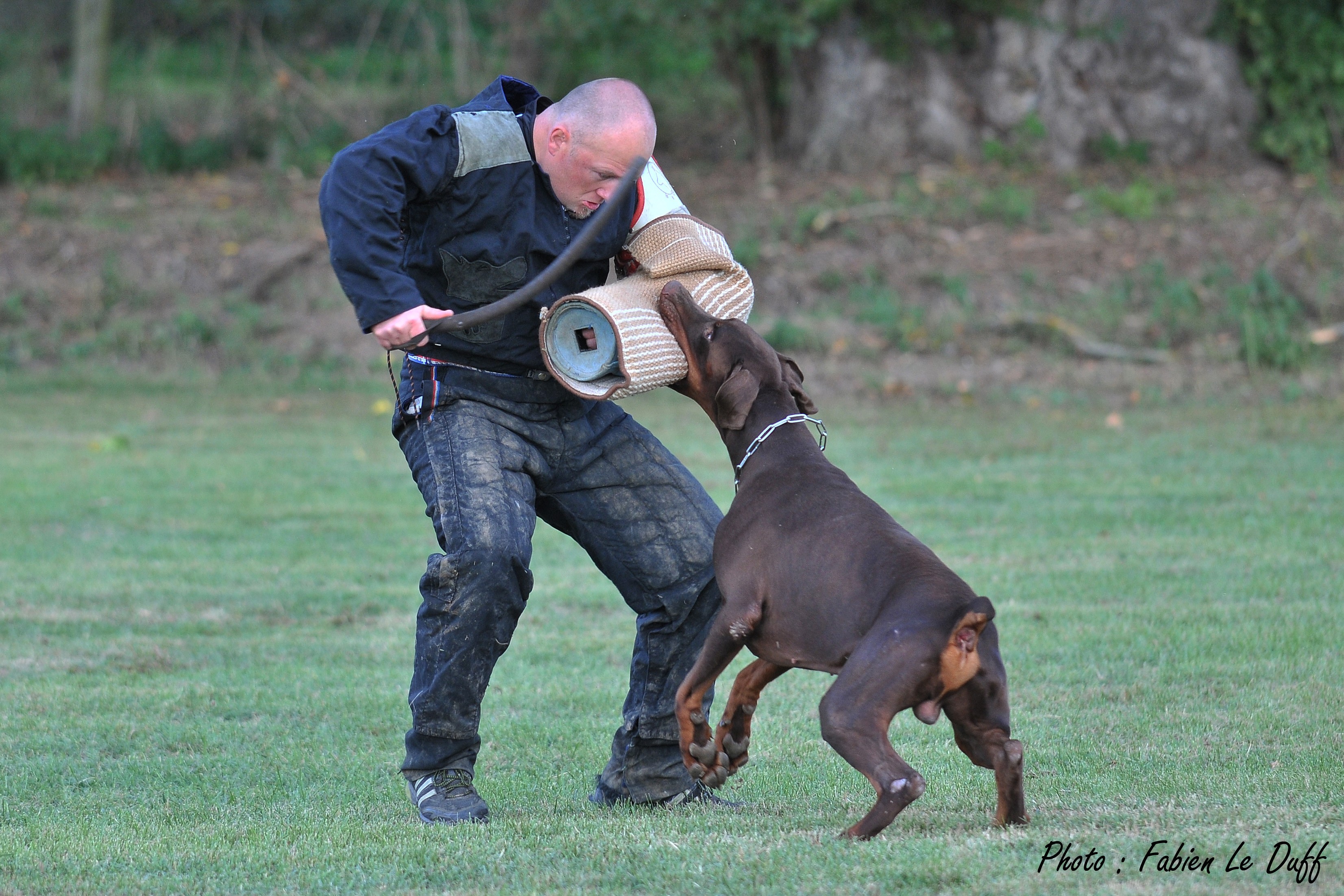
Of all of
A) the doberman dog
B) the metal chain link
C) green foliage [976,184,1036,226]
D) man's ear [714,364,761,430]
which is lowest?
the doberman dog

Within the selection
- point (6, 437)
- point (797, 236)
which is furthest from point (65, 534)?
point (797, 236)

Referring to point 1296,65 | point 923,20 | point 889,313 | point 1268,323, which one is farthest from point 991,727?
point 1296,65

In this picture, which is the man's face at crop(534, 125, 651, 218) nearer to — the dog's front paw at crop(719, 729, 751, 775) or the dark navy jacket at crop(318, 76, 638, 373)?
the dark navy jacket at crop(318, 76, 638, 373)

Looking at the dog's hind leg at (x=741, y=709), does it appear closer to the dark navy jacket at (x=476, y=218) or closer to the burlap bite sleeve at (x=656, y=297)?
the burlap bite sleeve at (x=656, y=297)

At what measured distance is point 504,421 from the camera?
4.71 metres

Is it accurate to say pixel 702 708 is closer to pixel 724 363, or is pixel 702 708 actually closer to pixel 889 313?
pixel 724 363

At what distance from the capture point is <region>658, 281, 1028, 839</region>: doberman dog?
3.85 m

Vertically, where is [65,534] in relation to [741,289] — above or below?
below

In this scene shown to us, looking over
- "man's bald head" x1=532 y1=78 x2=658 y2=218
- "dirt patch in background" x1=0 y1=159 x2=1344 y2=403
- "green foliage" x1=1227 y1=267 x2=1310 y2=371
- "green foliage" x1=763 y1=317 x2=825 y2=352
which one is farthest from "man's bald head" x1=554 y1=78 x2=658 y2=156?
"green foliage" x1=1227 y1=267 x2=1310 y2=371

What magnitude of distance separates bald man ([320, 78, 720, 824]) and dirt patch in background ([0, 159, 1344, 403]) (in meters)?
10.8

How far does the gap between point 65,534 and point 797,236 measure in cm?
1083

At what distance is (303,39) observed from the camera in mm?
25375

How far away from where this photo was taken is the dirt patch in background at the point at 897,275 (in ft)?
Result: 52.5

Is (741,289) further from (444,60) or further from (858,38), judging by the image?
(444,60)
